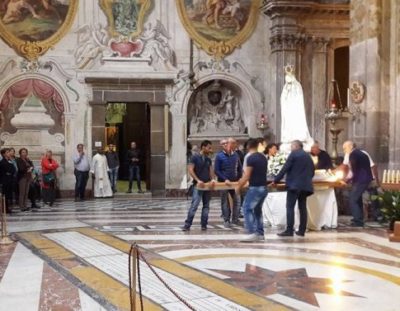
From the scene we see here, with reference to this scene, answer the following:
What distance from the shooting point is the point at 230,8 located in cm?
1919

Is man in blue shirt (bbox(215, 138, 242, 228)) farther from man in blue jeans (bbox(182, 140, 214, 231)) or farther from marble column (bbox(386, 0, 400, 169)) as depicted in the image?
marble column (bbox(386, 0, 400, 169))

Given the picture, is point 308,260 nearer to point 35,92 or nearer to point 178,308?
point 178,308

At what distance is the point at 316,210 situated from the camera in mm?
10680

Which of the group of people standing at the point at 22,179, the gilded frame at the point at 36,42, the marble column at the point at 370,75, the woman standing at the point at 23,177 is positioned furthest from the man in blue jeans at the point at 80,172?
the marble column at the point at 370,75

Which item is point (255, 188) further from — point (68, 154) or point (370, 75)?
Answer: point (68, 154)

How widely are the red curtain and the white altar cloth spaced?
9459mm

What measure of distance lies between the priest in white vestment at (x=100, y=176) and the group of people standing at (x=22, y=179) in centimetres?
237

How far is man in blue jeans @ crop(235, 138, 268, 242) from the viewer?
933cm

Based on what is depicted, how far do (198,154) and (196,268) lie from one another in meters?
3.48

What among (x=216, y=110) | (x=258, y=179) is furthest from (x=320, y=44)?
(x=258, y=179)

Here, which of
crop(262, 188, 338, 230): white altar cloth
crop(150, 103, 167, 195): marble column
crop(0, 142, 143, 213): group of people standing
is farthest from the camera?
crop(150, 103, 167, 195): marble column

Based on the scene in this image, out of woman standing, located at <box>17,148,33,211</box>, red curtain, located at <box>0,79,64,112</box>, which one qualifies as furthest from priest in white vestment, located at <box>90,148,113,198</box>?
woman standing, located at <box>17,148,33,211</box>

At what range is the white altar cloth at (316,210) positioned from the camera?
10617 millimetres

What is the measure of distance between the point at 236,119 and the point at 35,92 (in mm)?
6139
